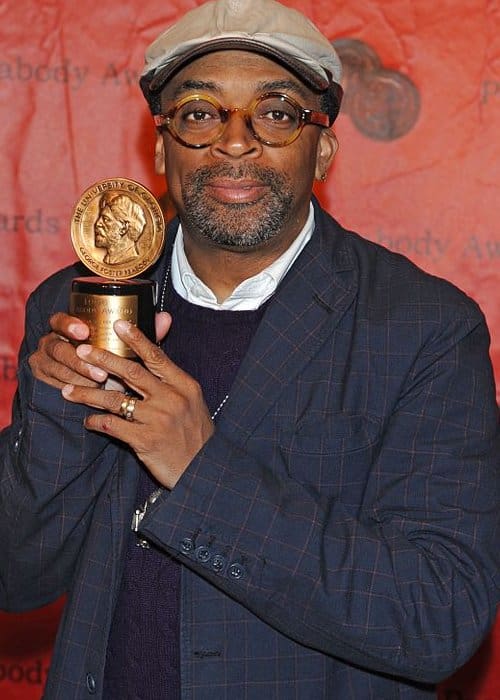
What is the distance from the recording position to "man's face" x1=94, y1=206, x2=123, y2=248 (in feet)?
5.68

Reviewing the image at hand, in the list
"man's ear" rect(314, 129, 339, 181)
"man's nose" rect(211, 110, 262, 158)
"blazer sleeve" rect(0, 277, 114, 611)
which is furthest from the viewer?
"man's ear" rect(314, 129, 339, 181)

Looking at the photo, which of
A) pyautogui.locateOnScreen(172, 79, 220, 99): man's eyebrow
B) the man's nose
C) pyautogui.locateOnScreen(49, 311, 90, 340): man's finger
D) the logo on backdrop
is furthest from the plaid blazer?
the logo on backdrop

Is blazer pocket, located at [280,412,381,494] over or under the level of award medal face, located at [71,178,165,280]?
under

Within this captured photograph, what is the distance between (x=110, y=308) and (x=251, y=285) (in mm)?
393

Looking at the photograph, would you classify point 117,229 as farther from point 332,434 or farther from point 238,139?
point 332,434

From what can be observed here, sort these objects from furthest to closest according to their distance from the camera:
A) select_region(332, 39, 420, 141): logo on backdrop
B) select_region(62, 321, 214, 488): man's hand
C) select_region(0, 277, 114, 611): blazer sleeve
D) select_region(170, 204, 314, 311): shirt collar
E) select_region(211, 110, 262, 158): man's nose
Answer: select_region(332, 39, 420, 141): logo on backdrop < select_region(170, 204, 314, 311): shirt collar < select_region(211, 110, 262, 158): man's nose < select_region(0, 277, 114, 611): blazer sleeve < select_region(62, 321, 214, 488): man's hand

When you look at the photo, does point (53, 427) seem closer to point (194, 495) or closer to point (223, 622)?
point (194, 495)

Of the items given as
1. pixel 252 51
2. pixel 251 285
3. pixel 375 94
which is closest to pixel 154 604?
pixel 251 285

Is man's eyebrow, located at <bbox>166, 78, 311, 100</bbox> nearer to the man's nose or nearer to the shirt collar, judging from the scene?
the man's nose

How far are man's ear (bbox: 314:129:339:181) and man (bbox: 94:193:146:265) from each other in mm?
425

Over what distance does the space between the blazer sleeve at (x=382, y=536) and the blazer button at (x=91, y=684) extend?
12.8 inches

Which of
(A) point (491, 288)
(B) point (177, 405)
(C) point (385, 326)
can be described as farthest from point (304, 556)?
(A) point (491, 288)

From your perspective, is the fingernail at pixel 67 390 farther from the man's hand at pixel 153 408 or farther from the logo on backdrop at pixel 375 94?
the logo on backdrop at pixel 375 94

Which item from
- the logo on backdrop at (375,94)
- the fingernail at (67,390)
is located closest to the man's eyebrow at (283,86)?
the fingernail at (67,390)
